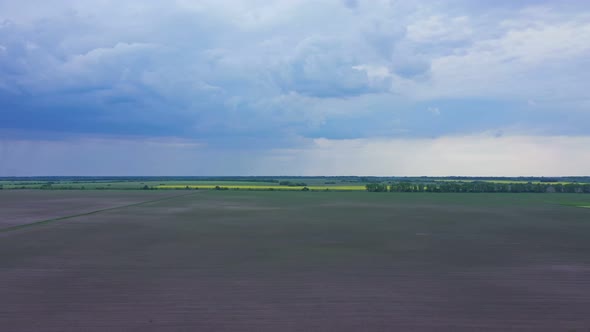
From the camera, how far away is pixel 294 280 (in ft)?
55.7

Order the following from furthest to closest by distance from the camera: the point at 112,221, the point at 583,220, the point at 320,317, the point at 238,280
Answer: the point at 583,220 → the point at 112,221 → the point at 238,280 → the point at 320,317

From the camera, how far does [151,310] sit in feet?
43.9

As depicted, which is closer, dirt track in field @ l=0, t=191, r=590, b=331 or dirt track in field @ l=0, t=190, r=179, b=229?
dirt track in field @ l=0, t=191, r=590, b=331

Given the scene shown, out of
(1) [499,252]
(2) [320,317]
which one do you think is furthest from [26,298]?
(1) [499,252]

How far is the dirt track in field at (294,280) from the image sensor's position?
12.6m

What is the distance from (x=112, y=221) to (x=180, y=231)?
419 inches

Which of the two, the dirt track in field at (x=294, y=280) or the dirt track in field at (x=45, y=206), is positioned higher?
the dirt track in field at (x=45, y=206)

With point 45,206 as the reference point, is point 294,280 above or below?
below

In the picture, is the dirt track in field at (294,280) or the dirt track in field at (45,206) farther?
the dirt track in field at (45,206)

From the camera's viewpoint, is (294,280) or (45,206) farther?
(45,206)

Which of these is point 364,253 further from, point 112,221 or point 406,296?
point 112,221

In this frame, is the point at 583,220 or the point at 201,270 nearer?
the point at 201,270

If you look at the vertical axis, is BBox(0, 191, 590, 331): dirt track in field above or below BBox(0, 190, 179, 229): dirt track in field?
below

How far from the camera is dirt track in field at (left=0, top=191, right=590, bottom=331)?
41.3 feet
